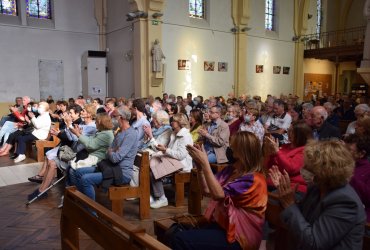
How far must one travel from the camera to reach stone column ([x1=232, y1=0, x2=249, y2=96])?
614 inches

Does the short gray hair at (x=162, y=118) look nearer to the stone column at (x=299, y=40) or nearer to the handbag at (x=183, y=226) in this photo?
the handbag at (x=183, y=226)

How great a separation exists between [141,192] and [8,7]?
482 inches

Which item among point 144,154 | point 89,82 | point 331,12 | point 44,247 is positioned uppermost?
point 331,12

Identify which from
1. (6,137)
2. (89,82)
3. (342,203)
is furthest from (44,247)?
(89,82)

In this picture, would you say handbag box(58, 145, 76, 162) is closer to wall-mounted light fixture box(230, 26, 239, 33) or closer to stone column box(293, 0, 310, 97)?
wall-mounted light fixture box(230, 26, 239, 33)

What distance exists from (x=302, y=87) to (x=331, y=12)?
18.3 ft

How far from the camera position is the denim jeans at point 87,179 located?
4113 mm

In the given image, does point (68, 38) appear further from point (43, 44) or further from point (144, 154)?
point (144, 154)

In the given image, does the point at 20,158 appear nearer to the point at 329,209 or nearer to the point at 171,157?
the point at 171,157

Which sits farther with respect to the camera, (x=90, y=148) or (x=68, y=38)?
(x=68, y=38)

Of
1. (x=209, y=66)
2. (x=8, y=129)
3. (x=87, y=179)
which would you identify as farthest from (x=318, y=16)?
(x=87, y=179)

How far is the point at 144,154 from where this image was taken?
13.5 ft

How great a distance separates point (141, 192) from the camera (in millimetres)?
4230

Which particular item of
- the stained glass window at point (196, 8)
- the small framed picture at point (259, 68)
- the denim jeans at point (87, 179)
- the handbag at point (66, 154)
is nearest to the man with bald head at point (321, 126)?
the denim jeans at point (87, 179)
